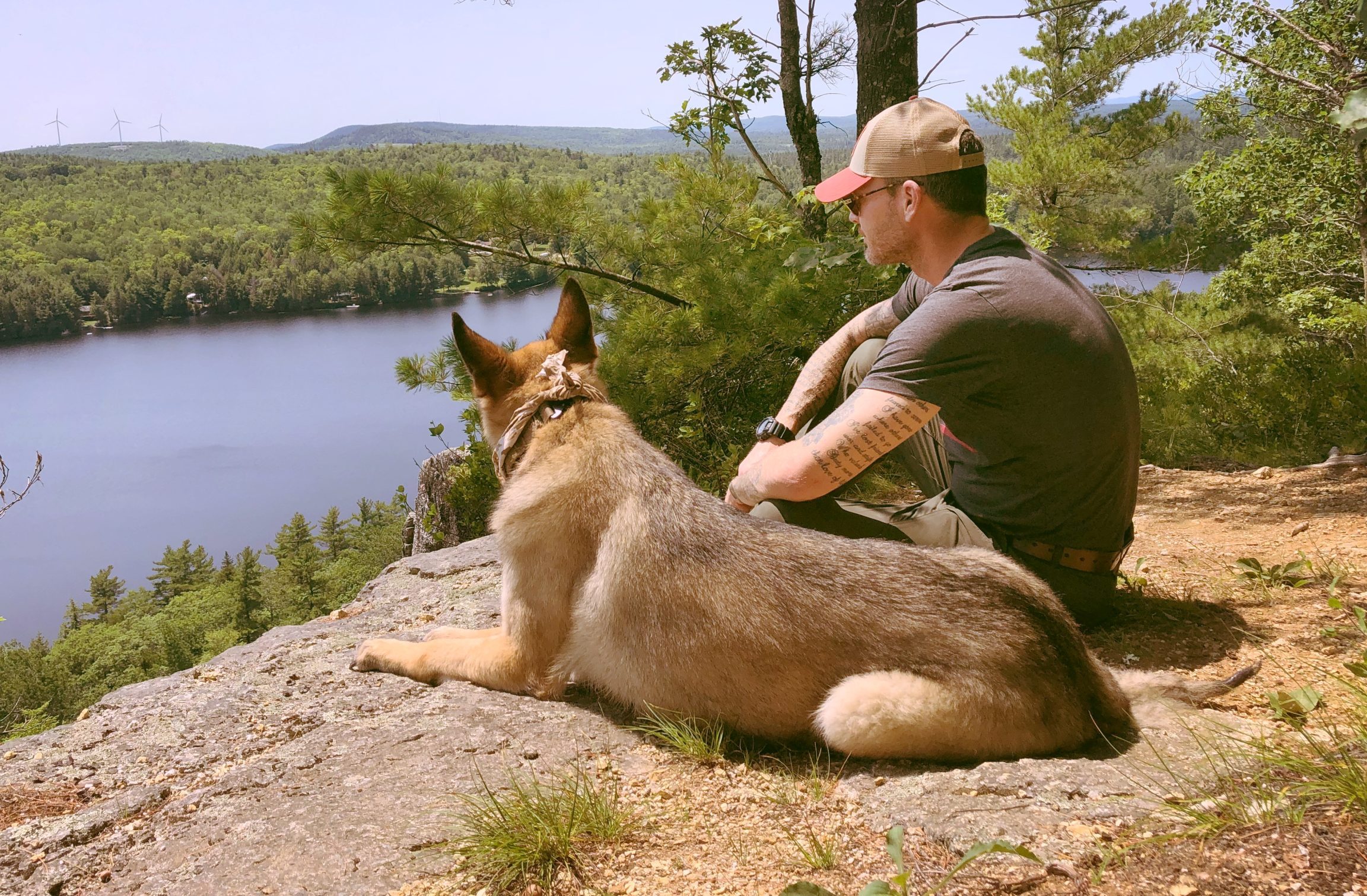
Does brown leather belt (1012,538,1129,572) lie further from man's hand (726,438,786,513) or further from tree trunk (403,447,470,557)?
tree trunk (403,447,470,557)

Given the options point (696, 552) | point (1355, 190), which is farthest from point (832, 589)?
point (1355, 190)

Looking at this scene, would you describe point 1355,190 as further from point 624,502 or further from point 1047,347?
point 624,502

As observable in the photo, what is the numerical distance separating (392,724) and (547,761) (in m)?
0.87

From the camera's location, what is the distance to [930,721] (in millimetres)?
2682

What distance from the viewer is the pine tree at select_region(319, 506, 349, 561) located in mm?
31734

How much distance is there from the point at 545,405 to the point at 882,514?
177cm

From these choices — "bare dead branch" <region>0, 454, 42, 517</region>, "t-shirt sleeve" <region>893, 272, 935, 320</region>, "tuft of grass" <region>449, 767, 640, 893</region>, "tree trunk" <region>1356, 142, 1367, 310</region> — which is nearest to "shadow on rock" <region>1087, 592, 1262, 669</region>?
"t-shirt sleeve" <region>893, 272, 935, 320</region>

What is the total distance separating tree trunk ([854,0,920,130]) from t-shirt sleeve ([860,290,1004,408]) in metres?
5.29

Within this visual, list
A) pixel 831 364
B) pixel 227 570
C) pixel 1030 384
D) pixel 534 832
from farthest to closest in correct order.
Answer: pixel 227 570
pixel 831 364
pixel 1030 384
pixel 534 832

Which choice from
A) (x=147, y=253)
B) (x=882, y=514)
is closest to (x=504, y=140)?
(x=147, y=253)

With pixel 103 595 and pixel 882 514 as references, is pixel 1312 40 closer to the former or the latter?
pixel 882 514

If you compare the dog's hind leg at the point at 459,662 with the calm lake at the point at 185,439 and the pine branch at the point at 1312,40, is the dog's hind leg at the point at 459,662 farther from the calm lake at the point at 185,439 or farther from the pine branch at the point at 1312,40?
the calm lake at the point at 185,439

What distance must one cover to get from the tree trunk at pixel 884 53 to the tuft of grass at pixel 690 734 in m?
6.49

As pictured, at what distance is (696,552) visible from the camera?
10.1 feet
